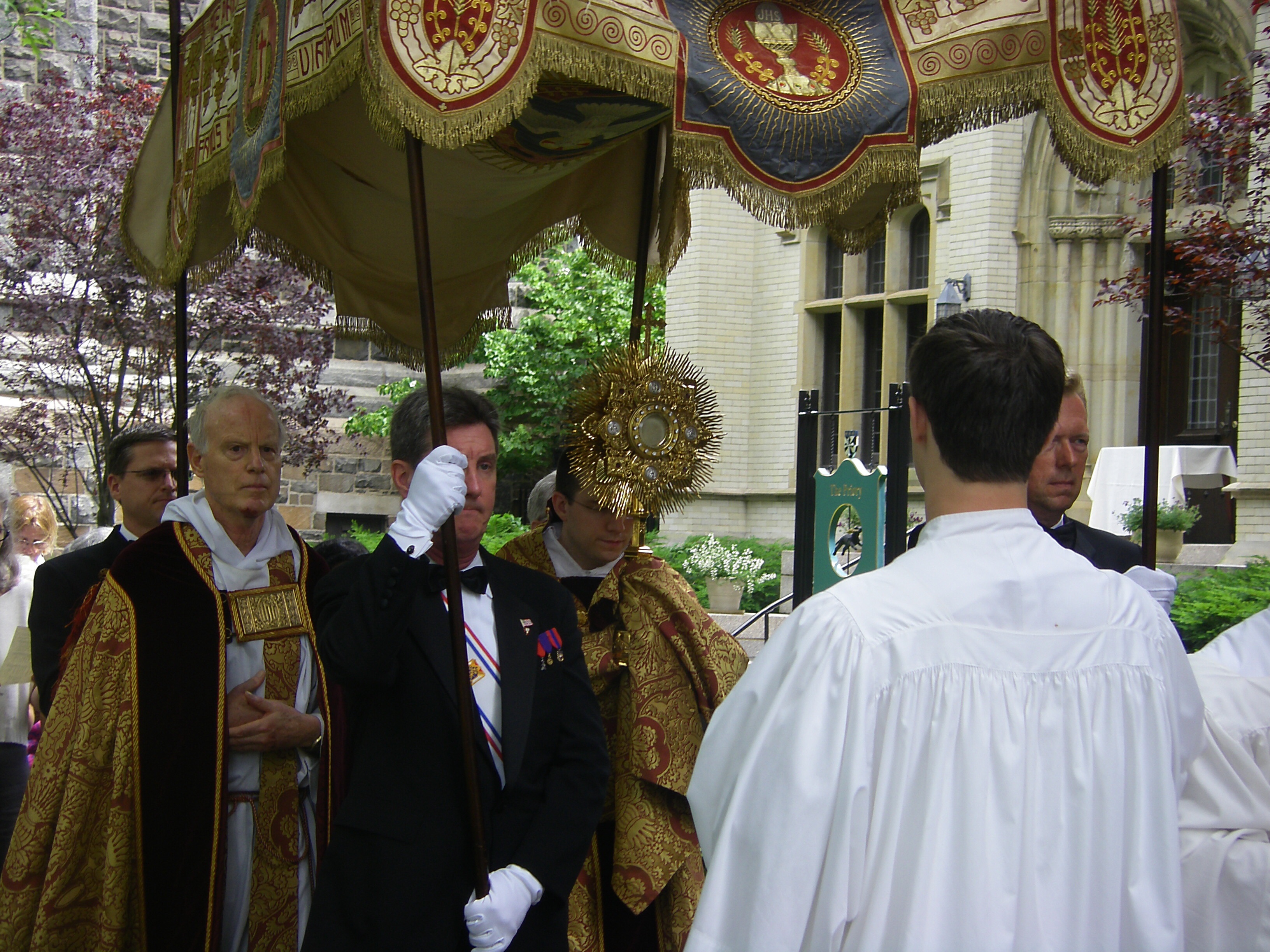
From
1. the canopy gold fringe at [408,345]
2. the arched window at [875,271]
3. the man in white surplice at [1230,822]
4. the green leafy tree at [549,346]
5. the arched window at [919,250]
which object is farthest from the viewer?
the green leafy tree at [549,346]

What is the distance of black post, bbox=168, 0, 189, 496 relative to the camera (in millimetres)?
4000

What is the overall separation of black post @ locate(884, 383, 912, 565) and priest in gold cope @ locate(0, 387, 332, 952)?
229 inches

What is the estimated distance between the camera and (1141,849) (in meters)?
1.77

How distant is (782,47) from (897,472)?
617 cm

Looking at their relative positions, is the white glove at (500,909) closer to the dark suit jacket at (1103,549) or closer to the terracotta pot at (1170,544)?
the dark suit jacket at (1103,549)

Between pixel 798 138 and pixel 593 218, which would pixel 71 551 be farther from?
pixel 798 138

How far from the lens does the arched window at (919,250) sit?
1619 centimetres

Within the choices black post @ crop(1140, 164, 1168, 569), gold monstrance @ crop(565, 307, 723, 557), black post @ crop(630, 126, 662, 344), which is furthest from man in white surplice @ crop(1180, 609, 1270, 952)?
black post @ crop(630, 126, 662, 344)

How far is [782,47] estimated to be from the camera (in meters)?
3.14

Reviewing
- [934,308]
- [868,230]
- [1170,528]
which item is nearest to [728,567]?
[934,308]

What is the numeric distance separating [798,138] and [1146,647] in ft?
5.69

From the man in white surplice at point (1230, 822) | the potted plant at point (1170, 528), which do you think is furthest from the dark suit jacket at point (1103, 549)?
the potted plant at point (1170, 528)

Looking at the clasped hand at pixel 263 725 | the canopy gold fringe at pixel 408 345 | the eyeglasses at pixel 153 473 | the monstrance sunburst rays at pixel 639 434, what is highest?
the canopy gold fringe at pixel 408 345

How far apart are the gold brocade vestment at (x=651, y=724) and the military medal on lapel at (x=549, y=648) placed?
12.7 inches
